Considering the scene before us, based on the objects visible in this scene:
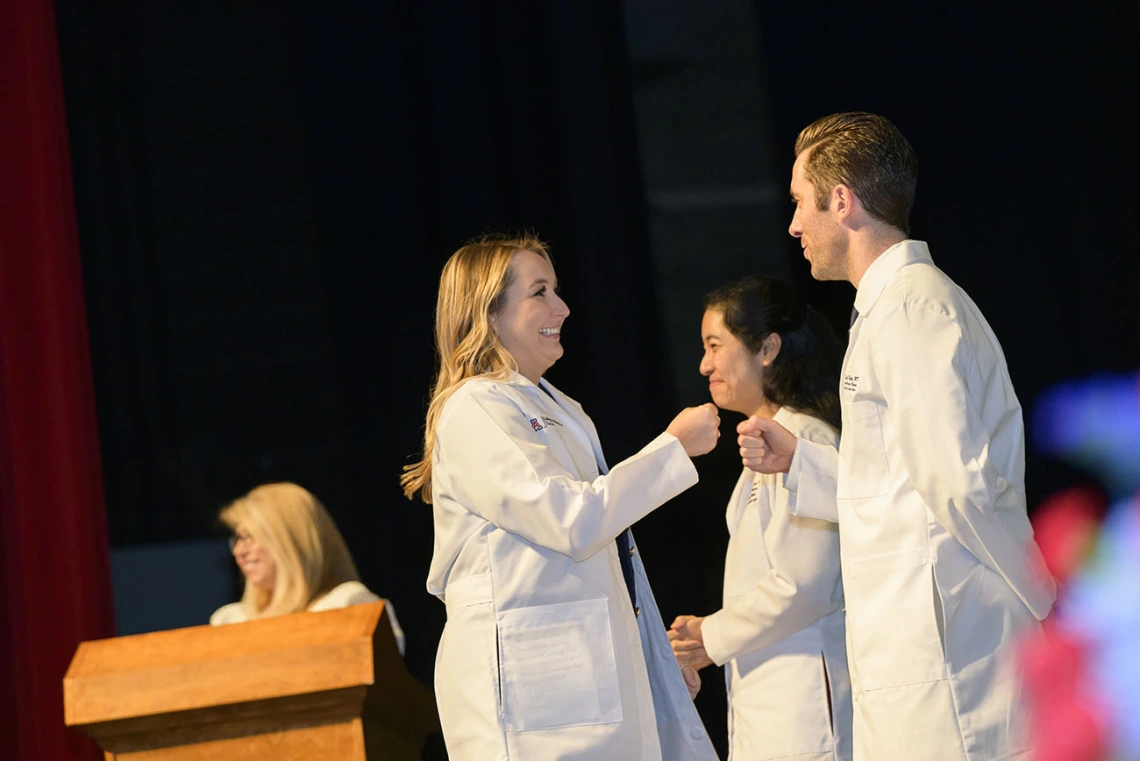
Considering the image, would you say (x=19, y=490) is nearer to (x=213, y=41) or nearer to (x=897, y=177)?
(x=213, y=41)

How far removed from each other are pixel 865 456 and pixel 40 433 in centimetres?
249

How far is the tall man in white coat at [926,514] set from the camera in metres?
1.92

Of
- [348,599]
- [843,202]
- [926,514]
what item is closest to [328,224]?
[348,599]

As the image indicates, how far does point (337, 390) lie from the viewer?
3791 millimetres

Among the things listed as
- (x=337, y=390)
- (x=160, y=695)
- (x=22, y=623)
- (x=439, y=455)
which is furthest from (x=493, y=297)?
(x=22, y=623)

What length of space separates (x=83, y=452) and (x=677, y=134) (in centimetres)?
193

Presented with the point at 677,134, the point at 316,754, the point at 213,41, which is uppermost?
the point at 213,41

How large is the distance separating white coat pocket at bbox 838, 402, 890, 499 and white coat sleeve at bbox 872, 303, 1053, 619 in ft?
0.17

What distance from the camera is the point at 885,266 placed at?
2.17 m

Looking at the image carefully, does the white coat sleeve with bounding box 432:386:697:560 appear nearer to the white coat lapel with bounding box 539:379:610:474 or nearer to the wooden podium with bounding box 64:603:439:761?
the white coat lapel with bounding box 539:379:610:474

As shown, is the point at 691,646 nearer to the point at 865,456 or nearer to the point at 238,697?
the point at 865,456

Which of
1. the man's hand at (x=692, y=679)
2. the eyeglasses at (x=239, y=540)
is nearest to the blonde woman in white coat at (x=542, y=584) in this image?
the man's hand at (x=692, y=679)

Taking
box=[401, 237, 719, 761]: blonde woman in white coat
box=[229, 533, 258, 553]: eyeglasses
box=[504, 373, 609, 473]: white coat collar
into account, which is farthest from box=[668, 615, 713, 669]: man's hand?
box=[229, 533, 258, 553]: eyeglasses

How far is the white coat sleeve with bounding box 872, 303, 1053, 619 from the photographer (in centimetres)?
191
